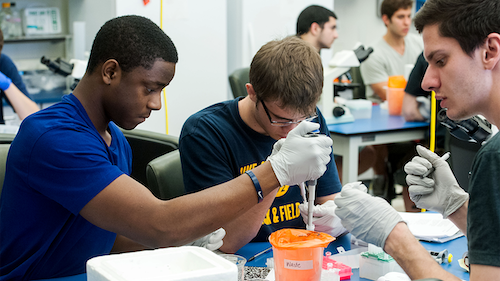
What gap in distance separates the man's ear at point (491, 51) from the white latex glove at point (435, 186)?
0.35 m

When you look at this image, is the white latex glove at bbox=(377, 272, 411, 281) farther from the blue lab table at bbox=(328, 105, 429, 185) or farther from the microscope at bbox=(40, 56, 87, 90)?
the microscope at bbox=(40, 56, 87, 90)

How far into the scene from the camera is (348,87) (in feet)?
11.6

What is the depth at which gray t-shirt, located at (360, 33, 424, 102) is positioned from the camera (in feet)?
13.7

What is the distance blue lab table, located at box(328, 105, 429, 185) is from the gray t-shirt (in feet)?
3.16

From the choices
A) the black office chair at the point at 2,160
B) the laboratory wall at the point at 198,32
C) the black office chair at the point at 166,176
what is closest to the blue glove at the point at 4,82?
the laboratory wall at the point at 198,32

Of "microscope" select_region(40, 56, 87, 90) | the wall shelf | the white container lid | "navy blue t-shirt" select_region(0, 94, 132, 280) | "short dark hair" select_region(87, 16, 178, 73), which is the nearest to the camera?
the white container lid

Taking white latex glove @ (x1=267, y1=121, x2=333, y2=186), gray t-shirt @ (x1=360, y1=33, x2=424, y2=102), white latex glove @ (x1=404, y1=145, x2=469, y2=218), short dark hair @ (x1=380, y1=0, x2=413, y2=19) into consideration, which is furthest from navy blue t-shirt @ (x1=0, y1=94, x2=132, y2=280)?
short dark hair @ (x1=380, y1=0, x2=413, y2=19)

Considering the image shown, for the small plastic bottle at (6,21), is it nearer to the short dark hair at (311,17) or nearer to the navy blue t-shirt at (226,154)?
the short dark hair at (311,17)

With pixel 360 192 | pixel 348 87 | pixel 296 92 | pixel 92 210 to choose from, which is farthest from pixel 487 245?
pixel 348 87

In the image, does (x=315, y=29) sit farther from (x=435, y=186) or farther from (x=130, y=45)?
(x=130, y=45)

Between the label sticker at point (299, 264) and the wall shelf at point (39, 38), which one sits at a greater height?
the wall shelf at point (39, 38)

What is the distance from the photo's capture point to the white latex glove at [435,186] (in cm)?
127

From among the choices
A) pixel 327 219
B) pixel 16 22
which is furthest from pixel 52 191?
pixel 16 22

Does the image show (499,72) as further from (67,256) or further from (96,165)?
(67,256)
